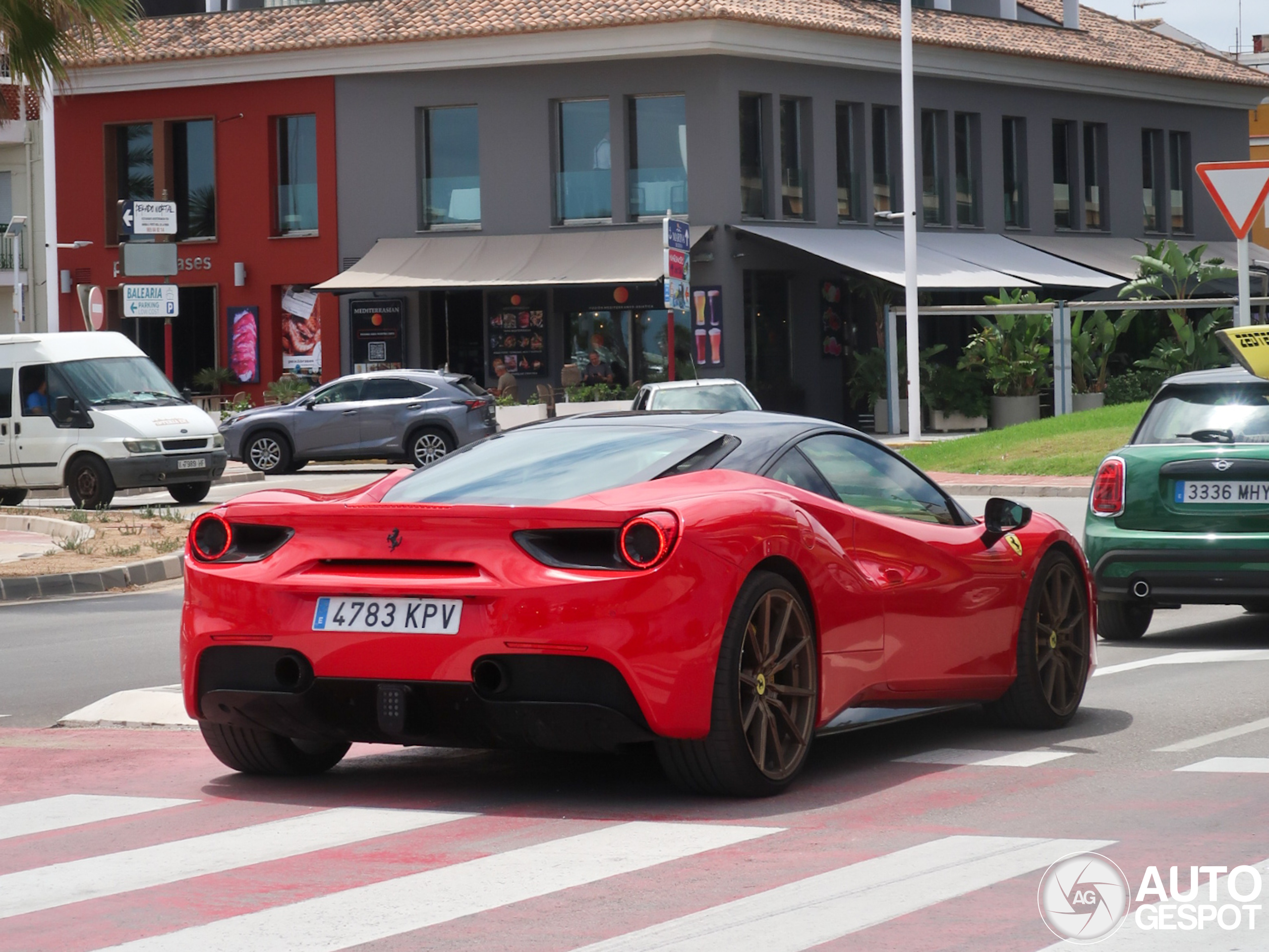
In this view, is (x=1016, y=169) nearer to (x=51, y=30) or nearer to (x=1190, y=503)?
Result: (x=51, y=30)

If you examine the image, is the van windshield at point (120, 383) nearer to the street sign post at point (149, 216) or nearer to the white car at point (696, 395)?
the street sign post at point (149, 216)

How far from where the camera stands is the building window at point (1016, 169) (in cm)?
4562

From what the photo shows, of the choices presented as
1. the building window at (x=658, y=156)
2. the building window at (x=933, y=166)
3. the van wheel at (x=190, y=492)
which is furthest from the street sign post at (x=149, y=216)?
the building window at (x=933, y=166)

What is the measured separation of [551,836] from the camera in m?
6.14

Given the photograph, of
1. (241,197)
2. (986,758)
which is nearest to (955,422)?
(241,197)

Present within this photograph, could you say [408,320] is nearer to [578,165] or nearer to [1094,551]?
[578,165]

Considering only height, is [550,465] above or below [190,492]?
above

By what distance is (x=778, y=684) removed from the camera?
6695 mm

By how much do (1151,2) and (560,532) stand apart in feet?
240

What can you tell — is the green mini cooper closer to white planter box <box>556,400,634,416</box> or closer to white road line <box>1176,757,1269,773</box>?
white road line <box>1176,757,1269,773</box>

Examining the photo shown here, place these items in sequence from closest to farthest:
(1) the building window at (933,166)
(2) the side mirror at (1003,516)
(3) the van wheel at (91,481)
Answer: (2) the side mirror at (1003,516) → (3) the van wheel at (91,481) → (1) the building window at (933,166)

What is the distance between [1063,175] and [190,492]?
27.4 m

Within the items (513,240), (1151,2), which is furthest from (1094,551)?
(1151,2)

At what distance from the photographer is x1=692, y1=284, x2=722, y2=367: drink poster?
38.9m
